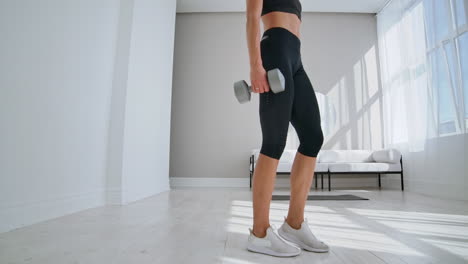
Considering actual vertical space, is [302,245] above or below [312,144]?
below

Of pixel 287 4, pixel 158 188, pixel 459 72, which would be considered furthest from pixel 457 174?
pixel 158 188

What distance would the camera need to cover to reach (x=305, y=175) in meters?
1.10

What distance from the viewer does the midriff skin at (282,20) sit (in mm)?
1109

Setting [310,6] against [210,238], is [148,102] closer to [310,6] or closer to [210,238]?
[210,238]

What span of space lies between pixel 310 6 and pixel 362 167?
289 cm

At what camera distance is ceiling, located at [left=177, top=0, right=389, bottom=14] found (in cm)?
471

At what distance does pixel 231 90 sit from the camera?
4.86 m

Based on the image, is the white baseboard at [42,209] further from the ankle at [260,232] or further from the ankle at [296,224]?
the ankle at [296,224]

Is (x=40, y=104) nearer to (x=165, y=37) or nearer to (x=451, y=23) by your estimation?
(x=165, y=37)

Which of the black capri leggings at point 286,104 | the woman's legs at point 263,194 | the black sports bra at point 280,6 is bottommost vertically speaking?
the woman's legs at point 263,194

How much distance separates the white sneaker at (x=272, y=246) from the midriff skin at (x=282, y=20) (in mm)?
789

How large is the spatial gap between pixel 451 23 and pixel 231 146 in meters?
3.27

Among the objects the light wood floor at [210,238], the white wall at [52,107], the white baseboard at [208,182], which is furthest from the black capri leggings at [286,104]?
the white baseboard at [208,182]

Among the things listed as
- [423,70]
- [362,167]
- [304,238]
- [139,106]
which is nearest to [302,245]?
[304,238]
